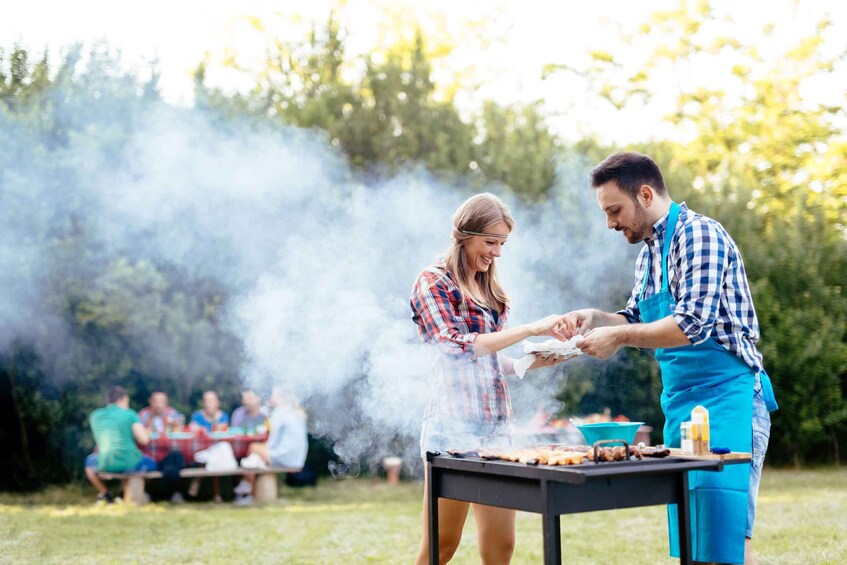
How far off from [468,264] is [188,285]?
223 inches

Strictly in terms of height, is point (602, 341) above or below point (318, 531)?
above

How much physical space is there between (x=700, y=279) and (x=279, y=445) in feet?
19.5

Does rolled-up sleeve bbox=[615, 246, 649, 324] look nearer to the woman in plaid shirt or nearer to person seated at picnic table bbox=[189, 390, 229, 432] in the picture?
the woman in plaid shirt

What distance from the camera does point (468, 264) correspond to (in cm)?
291

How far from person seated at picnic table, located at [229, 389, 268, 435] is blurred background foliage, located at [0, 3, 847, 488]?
565mm

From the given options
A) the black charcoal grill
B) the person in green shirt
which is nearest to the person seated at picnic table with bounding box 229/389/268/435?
the person in green shirt

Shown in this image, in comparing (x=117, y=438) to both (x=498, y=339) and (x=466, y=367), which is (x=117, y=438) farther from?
(x=498, y=339)

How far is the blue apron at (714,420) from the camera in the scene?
259 centimetres

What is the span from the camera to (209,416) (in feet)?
26.6

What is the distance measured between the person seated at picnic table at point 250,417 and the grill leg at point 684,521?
5.98 m

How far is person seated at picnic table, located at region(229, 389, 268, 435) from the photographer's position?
7984 mm

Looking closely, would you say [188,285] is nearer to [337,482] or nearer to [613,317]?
[337,482]

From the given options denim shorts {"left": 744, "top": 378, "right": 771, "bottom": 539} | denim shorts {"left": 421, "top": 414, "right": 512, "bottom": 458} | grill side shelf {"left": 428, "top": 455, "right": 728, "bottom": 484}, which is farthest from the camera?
denim shorts {"left": 421, "top": 414, "right": 512, "bottom": 458}

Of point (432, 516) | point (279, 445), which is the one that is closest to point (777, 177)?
point (279, 445)
